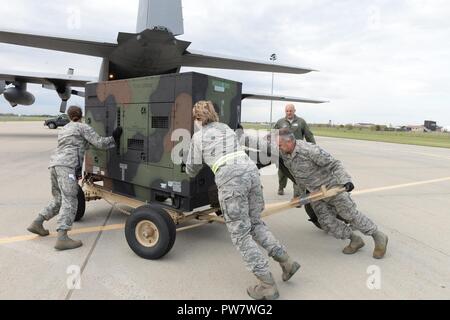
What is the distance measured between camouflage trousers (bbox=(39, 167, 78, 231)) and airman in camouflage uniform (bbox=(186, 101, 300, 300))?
1881 millimetres

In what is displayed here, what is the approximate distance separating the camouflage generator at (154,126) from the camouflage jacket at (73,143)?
428 millimetres

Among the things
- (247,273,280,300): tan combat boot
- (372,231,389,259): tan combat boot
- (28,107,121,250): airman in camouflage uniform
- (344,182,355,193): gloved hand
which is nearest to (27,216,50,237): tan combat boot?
(28,107,121,250): airman in camouflage uniform

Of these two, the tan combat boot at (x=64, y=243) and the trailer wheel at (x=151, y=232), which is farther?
the tan combat boot at (x=64, y=243)

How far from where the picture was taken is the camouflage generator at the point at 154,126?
427cm

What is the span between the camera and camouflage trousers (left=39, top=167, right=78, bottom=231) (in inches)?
173

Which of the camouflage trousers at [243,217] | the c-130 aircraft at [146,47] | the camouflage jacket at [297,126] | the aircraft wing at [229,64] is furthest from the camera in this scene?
the aircraft wing at [229,64]

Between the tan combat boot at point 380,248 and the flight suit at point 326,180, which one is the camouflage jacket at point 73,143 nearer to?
the flight suit at point 326,180

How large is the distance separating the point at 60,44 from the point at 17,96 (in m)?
14.4

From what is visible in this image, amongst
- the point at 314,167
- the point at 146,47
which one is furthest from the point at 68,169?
the point at 146,47

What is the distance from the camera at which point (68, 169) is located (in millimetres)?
4551

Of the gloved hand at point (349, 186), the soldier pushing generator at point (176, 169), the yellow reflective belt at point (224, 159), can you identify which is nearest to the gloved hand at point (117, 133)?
the soldier pushing generator at point (176, 169)

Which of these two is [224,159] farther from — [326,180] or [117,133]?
[117,133]

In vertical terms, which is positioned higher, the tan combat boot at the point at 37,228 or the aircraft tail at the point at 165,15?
the aircraft tail at the point at 165,15
